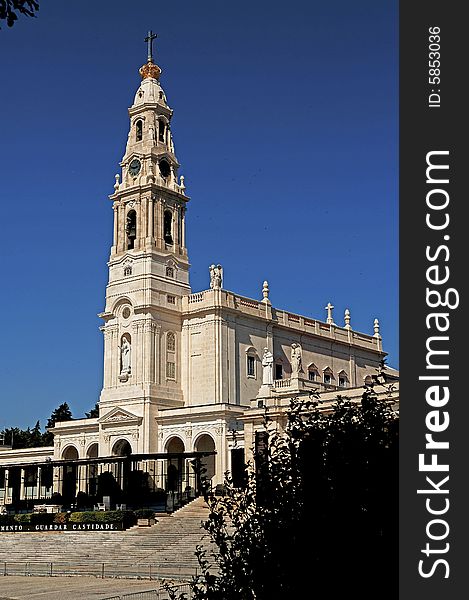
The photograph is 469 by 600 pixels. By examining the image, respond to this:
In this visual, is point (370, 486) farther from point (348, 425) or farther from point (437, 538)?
point (437, 538)

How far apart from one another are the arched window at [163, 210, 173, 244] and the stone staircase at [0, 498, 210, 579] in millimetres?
25513

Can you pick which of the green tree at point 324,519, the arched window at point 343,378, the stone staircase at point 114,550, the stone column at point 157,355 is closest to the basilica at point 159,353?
the stone column at point 157,355

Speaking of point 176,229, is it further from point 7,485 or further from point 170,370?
point 7,485

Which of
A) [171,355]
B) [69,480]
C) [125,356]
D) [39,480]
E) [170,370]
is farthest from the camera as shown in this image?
[39,480]

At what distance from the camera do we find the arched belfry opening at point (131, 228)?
73.0m

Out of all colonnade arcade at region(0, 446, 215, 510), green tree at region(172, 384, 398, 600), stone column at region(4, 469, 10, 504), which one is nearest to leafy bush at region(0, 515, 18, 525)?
colonnade arcade at region(0, 446, 215, 510)

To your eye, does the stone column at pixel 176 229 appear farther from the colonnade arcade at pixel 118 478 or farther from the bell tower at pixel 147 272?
the colonnade arcade at pixel 118 478

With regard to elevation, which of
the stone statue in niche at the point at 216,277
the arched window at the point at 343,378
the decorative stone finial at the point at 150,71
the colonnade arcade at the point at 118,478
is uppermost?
the decorative stone finial at the point at 150,71

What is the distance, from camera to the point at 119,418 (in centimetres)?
6888

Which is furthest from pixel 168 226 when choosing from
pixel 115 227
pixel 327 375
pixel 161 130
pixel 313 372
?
pixel 327 375

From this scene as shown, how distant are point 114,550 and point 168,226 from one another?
32462 mm

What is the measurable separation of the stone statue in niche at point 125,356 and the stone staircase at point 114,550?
57.7 feet

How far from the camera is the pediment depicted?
67.8 m

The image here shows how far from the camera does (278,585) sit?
556 inches
